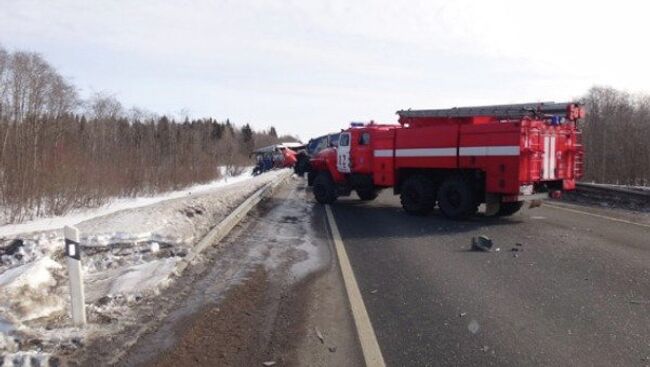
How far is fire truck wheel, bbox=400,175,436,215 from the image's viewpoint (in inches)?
610

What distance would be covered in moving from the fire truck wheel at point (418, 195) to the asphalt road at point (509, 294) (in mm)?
2597

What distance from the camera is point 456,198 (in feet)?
48.4

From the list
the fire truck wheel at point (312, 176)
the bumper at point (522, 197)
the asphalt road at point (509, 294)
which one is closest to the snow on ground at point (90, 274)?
the asphalt road at point (509, 294)

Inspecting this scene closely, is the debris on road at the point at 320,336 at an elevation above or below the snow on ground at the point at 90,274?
below

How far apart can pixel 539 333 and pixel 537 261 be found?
372 cm

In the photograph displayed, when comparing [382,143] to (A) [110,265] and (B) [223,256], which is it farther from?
(A) [110,265]

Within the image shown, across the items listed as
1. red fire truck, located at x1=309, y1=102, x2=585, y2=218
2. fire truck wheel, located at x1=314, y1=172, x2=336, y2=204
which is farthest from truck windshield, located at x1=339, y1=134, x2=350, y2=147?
red fire truck, located at x1=309, y1=102, x2=585, y2=218

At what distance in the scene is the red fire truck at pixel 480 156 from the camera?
1364cm

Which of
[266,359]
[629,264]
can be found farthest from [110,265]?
[629,264]

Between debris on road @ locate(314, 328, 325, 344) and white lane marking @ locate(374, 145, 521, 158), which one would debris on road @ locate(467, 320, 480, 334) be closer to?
debris on road @ locate(314, 328, 325, 344)

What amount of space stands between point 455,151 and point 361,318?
929cm

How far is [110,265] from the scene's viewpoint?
8500 millimetres

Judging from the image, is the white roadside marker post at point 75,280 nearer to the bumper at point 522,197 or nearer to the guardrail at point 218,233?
the guardrail at point 218,233

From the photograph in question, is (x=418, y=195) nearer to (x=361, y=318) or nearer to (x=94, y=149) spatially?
(x=361, y=318)
